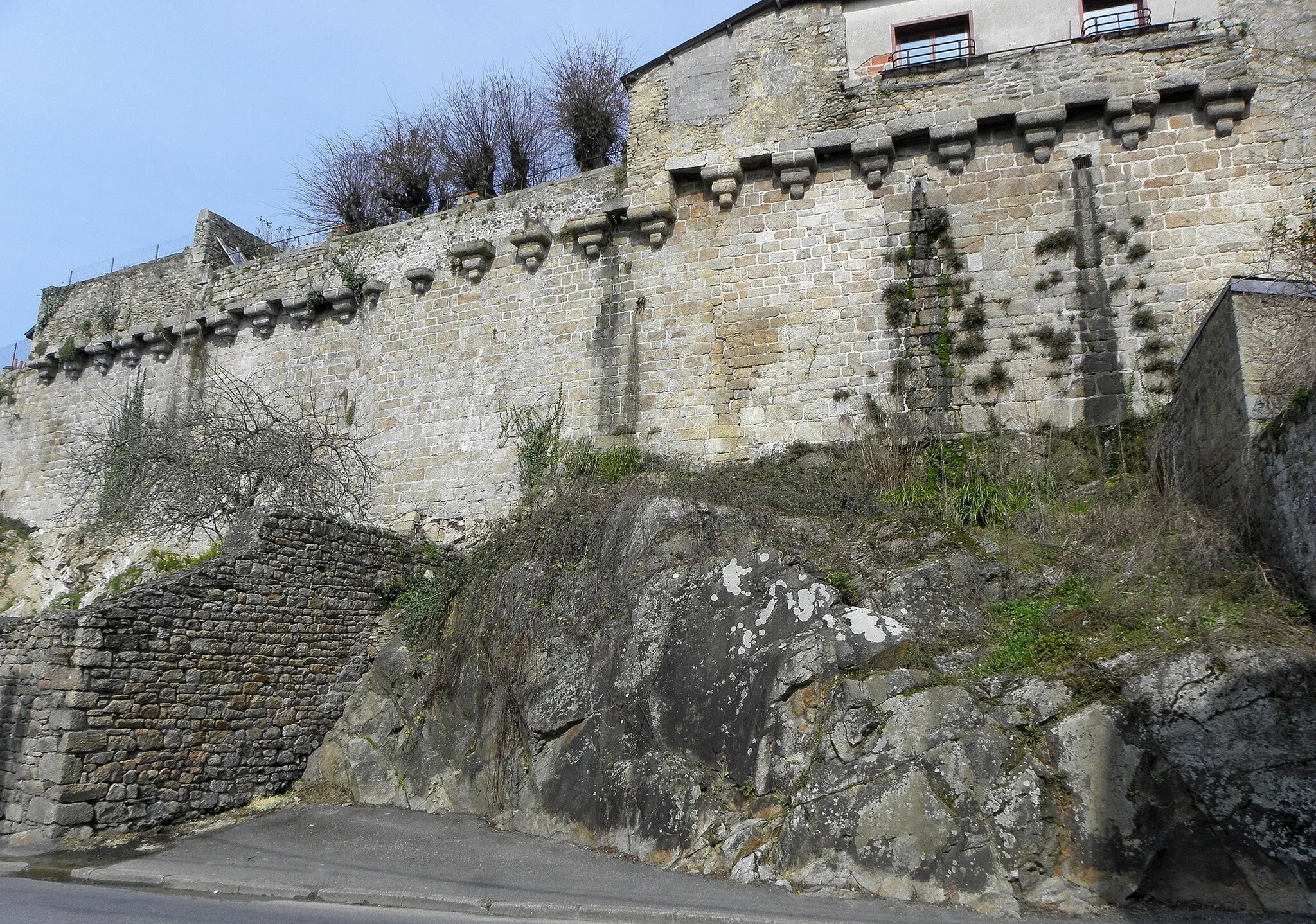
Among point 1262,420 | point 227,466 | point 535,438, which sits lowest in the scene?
point 1262,420

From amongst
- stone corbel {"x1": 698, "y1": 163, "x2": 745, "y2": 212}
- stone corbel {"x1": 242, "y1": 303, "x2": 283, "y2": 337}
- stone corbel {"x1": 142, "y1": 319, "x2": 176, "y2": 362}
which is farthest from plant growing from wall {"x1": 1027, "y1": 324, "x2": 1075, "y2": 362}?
stone corbel {"x1": 142, "y1": 319, "x2": 176, "y2": 362}

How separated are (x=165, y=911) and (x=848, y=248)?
10.1m

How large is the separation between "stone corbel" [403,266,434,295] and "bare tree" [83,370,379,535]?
2.22 m

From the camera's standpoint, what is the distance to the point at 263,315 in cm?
1648

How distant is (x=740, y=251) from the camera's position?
13188 millimetres

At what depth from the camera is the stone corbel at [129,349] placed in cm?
1770

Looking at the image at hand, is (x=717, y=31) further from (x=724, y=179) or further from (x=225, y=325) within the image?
(x=225, y=325)

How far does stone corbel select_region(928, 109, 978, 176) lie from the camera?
40.1 ft

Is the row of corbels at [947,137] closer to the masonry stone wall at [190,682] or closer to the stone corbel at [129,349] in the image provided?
the masonry stone wall at [190,682]

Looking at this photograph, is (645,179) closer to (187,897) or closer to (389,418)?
(389,418)

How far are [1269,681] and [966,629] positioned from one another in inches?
84.9

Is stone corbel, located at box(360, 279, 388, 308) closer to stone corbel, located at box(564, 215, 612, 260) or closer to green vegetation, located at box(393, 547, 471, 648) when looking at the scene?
stone corbel, located at box(564, 215, 612, 260)

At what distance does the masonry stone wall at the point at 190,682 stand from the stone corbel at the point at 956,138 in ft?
28.4

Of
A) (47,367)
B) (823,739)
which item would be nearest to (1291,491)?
(823,739)
